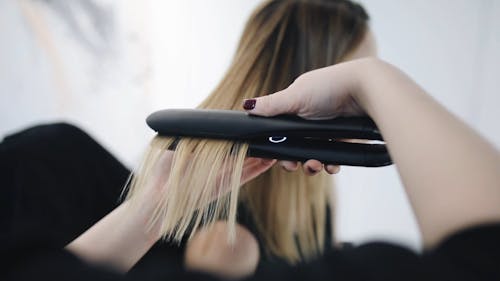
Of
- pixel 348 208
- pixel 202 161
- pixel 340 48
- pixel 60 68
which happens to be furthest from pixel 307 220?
pixel 60 68

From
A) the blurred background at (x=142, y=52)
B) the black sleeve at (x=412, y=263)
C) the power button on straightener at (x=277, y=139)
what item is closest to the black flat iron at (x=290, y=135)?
the power button on straightener at (x=277, y=139)

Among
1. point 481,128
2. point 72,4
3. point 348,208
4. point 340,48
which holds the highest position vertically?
point 72,4

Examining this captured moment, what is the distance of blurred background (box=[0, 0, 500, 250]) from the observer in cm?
A: 77

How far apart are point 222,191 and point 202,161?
7 cm

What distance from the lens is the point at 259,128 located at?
311 mm

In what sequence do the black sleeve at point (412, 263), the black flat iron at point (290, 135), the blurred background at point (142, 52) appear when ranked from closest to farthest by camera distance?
the black sleeve at point (412, 263) → the black flat iron at point (290, 135) → the blurred background at point (142, 52)

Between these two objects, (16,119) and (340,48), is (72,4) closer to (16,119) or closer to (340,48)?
(16,119)

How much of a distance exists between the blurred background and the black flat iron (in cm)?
43

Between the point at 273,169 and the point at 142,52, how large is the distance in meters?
0.39

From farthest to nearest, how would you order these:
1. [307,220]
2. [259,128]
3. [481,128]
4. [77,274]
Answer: [481,128]
[307,220]
[259,128]
[77,274]

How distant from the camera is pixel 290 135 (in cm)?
31

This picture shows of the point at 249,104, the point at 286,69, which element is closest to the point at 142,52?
the point at 286,69

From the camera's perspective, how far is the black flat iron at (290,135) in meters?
0.31

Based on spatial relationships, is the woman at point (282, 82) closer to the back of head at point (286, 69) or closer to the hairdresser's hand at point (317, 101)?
the back of head at point (286, 69)
